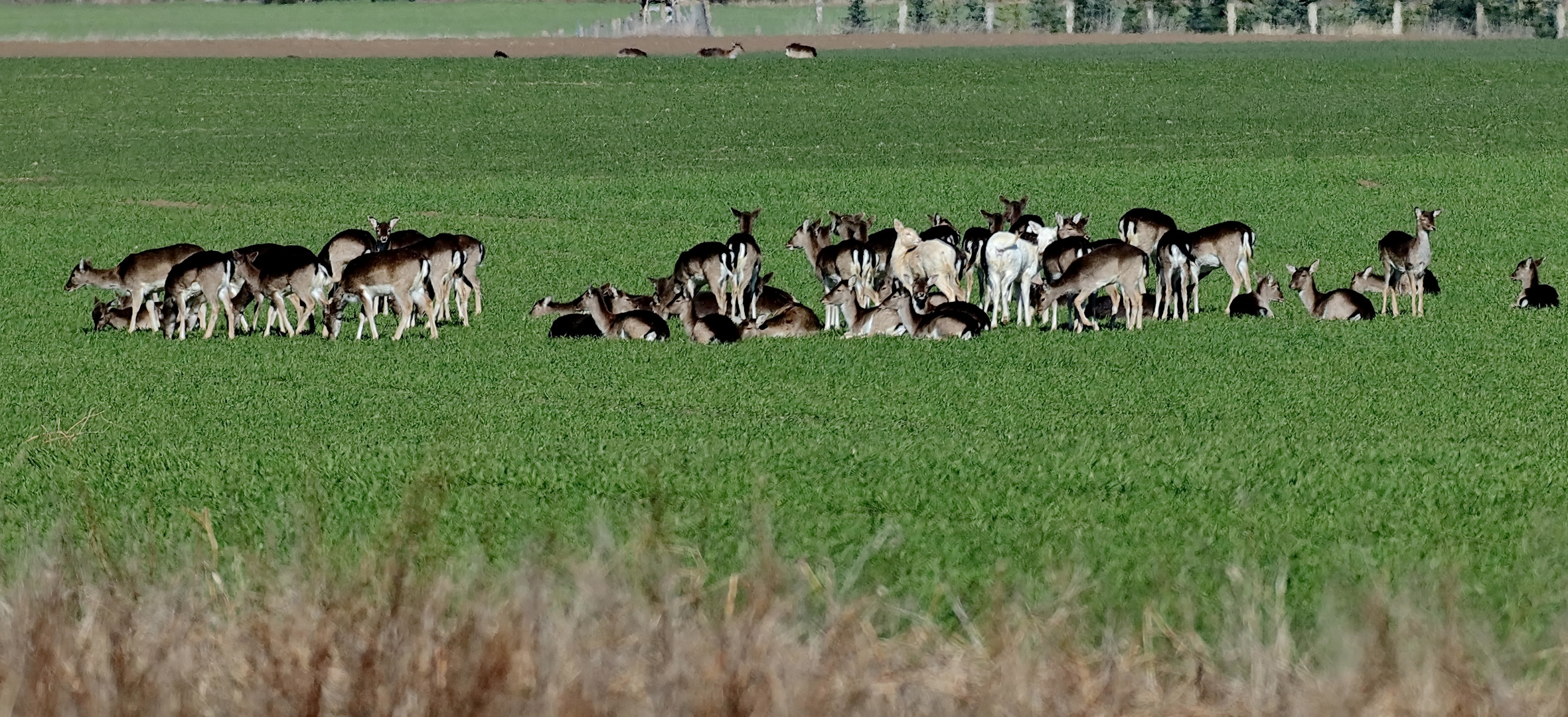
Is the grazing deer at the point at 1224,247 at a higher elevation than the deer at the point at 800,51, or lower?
lower

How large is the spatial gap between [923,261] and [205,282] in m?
7.59

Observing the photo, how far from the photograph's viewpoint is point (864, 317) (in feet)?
70.5

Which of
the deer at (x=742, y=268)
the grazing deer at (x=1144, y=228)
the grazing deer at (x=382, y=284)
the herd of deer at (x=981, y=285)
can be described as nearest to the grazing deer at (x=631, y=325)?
the herd of deer at (x=981, y=285)

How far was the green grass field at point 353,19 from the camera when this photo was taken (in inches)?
3445

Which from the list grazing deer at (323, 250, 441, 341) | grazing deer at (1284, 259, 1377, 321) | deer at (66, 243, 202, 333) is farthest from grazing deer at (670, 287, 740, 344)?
grazing deer at (1284, 259, 1377, 321)

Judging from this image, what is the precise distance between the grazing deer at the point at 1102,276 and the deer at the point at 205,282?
8.14 meters

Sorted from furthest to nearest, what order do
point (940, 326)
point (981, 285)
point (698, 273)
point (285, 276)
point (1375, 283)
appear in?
point (1375, 283)
point (981, 285)
point (698, 273)
point (285, 276)
point (940, 326)

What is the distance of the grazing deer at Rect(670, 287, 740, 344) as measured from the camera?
21047mm

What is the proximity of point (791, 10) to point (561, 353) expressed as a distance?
82.1 meters

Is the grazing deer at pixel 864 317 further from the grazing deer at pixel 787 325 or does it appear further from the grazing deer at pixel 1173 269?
the grazing deer at pixel 1173 269

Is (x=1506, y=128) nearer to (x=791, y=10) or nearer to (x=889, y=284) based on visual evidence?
(x=889, y=284)

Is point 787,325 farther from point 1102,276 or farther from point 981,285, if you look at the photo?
point 981,285

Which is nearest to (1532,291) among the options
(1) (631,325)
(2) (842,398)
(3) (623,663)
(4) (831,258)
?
(4) (831,258)

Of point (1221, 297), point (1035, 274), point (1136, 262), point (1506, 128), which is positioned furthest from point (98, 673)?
point (1506, 128)
